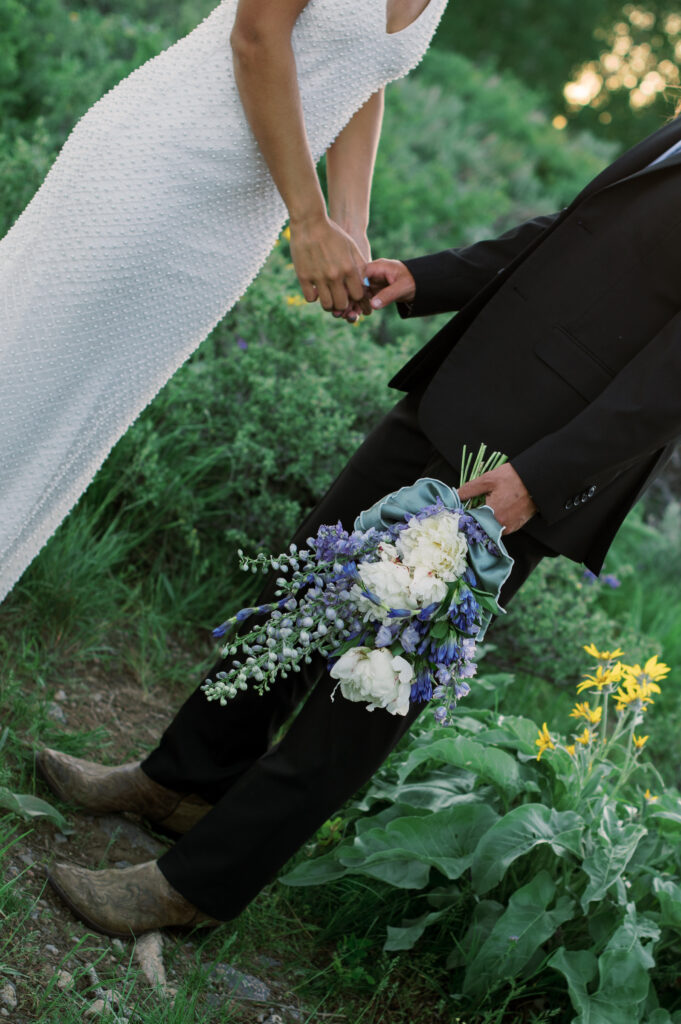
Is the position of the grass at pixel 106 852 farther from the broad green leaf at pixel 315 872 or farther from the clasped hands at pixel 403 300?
the clasped hands at pixel 403 300

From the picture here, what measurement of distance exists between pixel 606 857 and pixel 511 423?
1132mm

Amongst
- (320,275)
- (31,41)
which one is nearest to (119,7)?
(31,41)

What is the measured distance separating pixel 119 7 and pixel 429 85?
392cm

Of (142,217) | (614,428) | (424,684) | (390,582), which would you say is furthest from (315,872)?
(142,217)

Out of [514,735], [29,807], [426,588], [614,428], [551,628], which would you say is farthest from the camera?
[551,628]

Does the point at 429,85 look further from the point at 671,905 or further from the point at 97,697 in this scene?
the point at 671,905

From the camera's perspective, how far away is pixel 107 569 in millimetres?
3627

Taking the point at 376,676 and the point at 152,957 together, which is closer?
the point at 376,676

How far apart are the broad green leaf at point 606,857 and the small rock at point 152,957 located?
1.01 m

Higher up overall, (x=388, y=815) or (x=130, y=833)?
(x=388, y=815)

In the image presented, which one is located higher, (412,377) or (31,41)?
(31,41)

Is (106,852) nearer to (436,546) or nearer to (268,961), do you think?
(268,961)

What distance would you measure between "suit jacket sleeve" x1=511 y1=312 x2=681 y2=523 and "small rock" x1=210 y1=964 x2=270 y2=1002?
1.33m

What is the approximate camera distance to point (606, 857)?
2.55m
